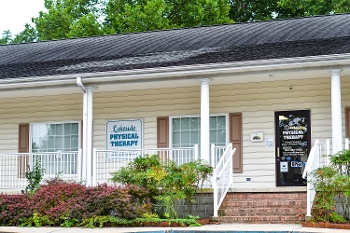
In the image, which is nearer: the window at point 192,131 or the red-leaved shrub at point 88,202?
the red-leaved shrub at point 88,202

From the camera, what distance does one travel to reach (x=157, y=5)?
1228 inches

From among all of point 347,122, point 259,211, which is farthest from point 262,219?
point 347,122

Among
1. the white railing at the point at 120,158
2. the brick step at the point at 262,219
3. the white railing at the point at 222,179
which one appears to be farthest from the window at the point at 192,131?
the brick step at the point at 262,219

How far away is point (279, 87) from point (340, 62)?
2.65 meters

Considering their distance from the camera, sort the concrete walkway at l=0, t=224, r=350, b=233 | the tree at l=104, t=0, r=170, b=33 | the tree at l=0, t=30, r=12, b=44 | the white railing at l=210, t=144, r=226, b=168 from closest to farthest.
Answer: the concrete walkway at l=0, t=224, r=350, b=233 < the white railing at l=210, t=144, r=226, b=168 < the tree at l=104, t=0, r=170, b=33 < the tree at l=0, t=30, r=12, b=44

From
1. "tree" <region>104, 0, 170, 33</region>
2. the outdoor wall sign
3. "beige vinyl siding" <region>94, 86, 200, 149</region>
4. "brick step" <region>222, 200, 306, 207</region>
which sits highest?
"tree" <region>104, 0, 170, 33</region>

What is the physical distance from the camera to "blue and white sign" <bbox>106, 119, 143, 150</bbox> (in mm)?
17000

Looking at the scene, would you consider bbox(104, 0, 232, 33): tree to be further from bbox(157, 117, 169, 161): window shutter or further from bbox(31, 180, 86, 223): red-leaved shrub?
bbox(31, 180, 86, 223): red-leaved shrub

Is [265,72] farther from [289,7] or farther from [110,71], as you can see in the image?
[289,7]

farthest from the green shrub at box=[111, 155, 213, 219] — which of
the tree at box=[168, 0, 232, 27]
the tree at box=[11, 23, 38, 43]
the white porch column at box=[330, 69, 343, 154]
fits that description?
the tree at box=[11, 23, 38, 43]

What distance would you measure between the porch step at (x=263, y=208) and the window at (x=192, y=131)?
2.73 metres

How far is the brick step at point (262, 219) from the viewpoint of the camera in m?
12.5

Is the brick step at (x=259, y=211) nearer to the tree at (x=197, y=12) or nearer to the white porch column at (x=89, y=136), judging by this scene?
the white porch column at (x=89, y=136)

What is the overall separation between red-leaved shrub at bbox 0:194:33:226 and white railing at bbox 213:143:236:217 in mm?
3913
